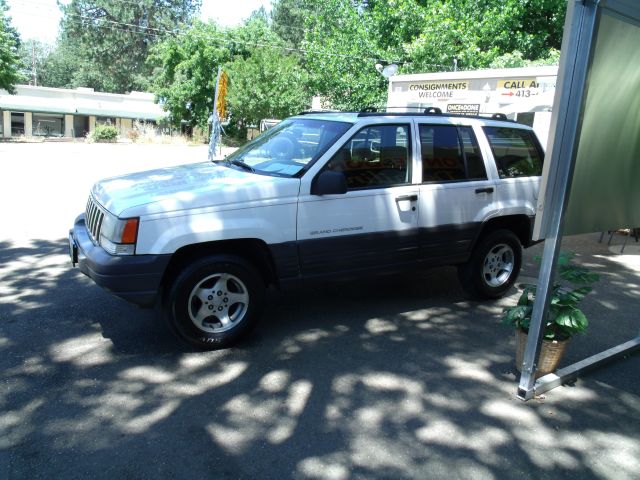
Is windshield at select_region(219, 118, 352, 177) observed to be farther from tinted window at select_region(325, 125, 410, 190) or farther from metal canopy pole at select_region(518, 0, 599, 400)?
metal canopy pole at select_region(518, 0, 599, 400)

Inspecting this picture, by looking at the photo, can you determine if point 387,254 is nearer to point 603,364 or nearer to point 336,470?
point 603,364

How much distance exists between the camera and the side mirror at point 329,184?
437cm

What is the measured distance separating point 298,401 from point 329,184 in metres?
1.69

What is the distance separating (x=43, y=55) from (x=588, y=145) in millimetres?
96393

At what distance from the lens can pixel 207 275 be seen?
415 centimetres

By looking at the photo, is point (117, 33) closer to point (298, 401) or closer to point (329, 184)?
point (329, 184)

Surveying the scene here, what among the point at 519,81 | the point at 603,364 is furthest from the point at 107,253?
the point at 519,81

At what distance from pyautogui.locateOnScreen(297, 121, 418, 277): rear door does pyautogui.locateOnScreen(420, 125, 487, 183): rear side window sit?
0.20m

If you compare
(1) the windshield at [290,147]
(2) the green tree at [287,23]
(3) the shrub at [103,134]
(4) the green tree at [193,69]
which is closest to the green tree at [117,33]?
(2) the green tree at [287,23]

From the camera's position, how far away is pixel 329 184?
437cm

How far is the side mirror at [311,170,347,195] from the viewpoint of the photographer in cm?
437

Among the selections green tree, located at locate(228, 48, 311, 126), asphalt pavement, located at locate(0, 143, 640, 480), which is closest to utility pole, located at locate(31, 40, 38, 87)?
green tree, located at locate(228, 48, 311, 126)

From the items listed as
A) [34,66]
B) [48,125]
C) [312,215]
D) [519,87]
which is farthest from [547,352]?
[34,66]

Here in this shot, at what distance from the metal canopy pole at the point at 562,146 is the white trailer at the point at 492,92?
6.88m
